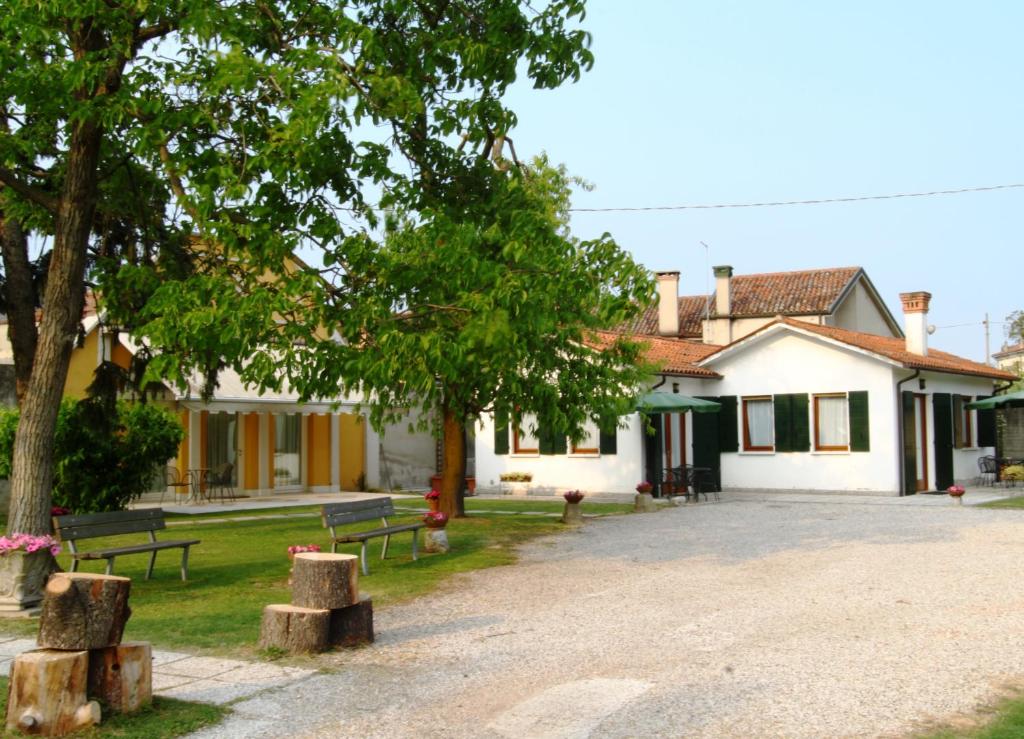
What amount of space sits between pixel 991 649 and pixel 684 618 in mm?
2348

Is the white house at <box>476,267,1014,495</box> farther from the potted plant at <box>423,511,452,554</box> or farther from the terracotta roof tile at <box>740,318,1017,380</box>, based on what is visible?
the potted plant at <box>423,511,452,554</box>

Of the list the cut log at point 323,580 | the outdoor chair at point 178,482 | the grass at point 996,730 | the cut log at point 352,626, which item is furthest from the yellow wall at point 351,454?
the grass at point 996,730

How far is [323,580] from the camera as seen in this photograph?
7.66 m

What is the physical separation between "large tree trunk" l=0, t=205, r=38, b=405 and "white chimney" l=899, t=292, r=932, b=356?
19786mm

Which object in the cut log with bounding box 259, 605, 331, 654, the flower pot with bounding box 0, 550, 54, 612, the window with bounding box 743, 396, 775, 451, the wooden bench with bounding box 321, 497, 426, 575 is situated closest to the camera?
the cut log with bounding box 259, 605, 331, 654

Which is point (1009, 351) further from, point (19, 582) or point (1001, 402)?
point (19, 582)

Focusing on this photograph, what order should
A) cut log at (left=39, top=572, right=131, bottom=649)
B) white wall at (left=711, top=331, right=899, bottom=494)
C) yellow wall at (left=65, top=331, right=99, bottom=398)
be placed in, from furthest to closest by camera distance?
1. white wall at (left=711, top=331, right=899, bottom=494)
2. yellow wall at (left=65, top=331, right=99, bottom=398)
3. cut log at (left=39, top=572, right=131, bottom=649)

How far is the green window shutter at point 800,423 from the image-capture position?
23641 mm

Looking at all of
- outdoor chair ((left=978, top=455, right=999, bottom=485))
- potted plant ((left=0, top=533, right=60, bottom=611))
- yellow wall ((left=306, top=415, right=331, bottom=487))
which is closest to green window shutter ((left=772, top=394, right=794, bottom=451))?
outdoor chair ((left=978, top=455, right=999, bottom=485))

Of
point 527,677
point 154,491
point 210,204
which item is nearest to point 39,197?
point 210,204

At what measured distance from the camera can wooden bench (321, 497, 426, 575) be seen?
1130 cm

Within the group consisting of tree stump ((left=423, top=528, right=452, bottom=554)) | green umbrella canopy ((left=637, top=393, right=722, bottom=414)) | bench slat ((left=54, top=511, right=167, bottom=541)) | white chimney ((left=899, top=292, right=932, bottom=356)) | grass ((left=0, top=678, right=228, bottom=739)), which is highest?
white chimney ((left=899, top=292, right=932, bottom=356))

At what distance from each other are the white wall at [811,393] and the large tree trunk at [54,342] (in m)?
17.2

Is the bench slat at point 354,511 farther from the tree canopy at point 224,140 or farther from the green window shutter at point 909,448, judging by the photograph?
the green window shutter at point 909,448
